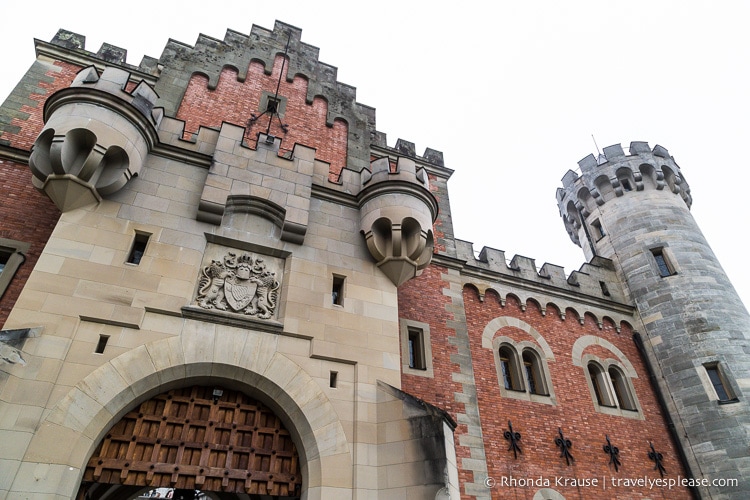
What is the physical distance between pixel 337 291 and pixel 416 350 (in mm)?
3291

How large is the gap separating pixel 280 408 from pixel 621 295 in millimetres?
14164

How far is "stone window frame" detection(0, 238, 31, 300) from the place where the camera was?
8.06 m

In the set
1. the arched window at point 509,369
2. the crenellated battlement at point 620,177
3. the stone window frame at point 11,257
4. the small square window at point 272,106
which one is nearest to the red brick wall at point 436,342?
the arched window at point 509,369

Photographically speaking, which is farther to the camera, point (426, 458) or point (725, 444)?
point (725, 444)

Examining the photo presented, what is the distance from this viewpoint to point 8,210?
8.87 meters

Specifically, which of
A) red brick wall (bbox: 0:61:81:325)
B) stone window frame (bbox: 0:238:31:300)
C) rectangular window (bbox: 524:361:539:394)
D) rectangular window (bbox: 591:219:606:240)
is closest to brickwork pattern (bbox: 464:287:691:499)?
rectangular window (bbox: 524:361:539:394)

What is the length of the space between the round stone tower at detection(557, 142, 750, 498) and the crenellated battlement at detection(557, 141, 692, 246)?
42mm

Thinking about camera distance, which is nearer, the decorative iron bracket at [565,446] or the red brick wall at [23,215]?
the red brick wall at [23,215]

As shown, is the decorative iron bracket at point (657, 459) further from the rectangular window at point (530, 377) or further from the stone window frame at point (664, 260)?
the stone window frame at point (664, 260)

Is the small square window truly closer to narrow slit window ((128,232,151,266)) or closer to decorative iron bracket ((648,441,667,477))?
narrow slit window ((128,232,151,266))

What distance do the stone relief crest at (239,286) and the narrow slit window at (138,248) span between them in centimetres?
118

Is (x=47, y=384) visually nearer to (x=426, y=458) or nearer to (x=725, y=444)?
(x=426, y=458)

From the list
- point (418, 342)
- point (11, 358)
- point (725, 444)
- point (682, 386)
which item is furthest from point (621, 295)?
point (11, 358)

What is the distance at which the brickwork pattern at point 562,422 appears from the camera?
1102 centimetres
